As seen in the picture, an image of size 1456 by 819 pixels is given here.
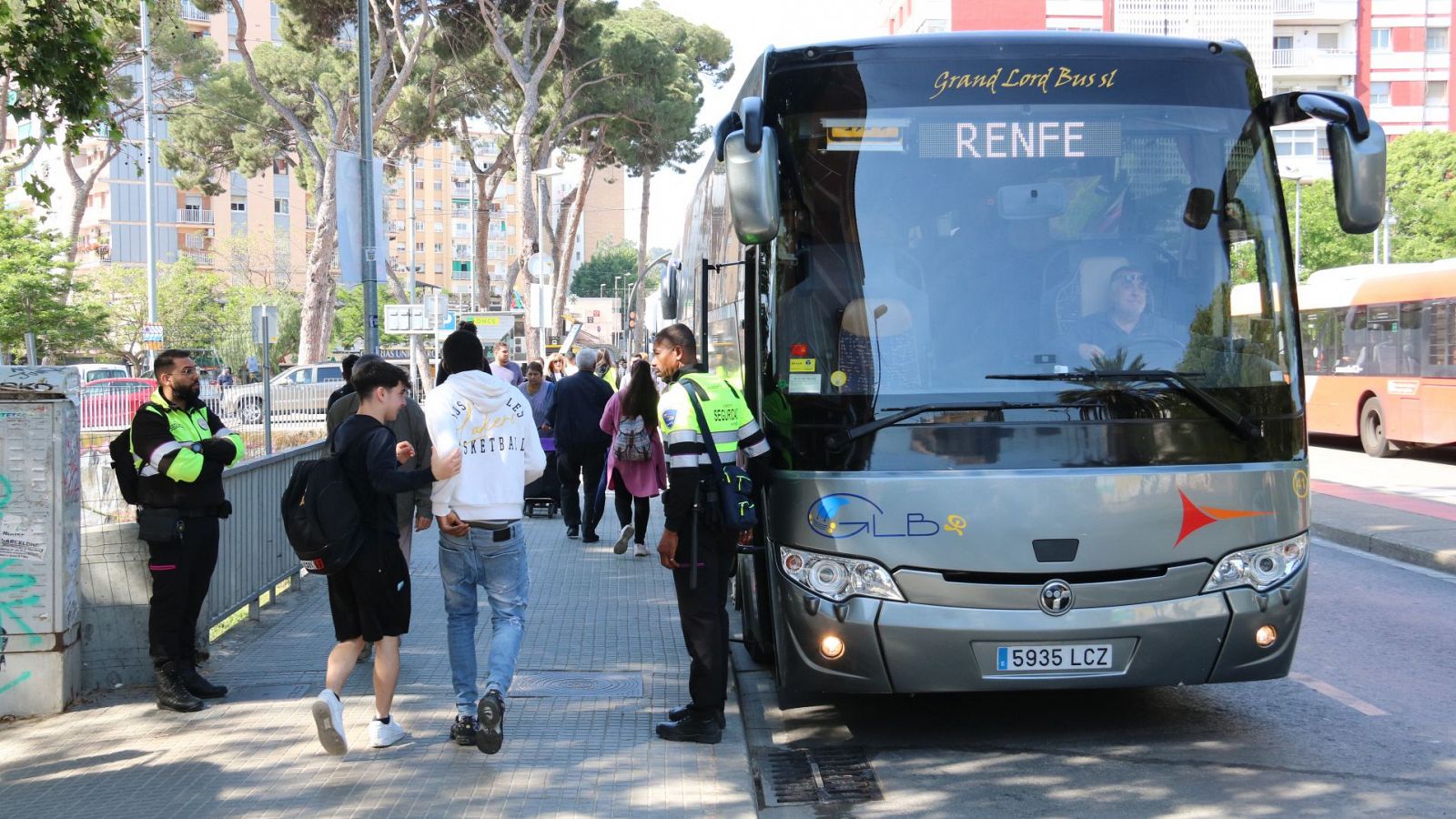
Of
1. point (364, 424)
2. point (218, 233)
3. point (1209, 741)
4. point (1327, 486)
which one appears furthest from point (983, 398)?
point (218, 233)

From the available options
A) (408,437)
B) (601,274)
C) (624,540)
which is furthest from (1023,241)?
(601,274)

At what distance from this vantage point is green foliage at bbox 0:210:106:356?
1657 inches

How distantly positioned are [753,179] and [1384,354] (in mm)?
19615

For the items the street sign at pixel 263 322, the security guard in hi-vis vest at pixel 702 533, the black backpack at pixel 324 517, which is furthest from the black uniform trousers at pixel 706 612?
the street sign at pixel 263 322

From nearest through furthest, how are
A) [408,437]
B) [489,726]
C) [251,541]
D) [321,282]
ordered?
[489,726], [408,437], [251,541], [321,282]

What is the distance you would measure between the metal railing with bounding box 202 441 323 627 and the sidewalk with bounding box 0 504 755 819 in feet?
0.97

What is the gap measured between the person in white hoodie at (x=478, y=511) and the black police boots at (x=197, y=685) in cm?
143

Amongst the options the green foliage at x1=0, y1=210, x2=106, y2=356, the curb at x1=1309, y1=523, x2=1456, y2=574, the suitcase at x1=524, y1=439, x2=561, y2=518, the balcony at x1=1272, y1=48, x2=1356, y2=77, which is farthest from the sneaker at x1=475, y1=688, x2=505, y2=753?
the balcony at x1=1272, y1=48, x2=1356, y2=77

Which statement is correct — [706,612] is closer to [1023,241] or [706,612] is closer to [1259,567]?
[1023,241]

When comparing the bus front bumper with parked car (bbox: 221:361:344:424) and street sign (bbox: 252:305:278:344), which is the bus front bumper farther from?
street sign (bbox: 252:305:278:344)

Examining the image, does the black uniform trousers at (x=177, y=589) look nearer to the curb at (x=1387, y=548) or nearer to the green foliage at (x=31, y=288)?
the curb at (x=1387, y=548)

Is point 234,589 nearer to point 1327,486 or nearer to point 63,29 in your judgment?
point 63,29

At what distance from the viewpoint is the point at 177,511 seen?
656cm

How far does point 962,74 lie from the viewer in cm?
596
